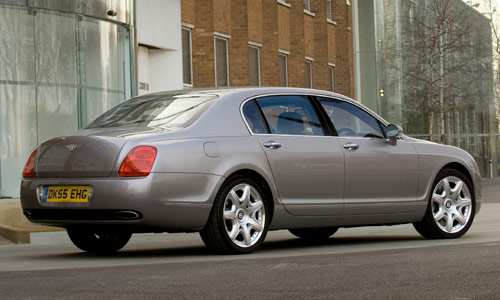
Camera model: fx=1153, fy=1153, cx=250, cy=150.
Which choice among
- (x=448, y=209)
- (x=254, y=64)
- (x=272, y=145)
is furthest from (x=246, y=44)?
(x=272, y=145)

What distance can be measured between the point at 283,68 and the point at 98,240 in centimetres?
2630

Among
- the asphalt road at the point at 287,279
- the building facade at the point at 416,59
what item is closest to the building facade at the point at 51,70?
the asphalt road at the point at 287,279

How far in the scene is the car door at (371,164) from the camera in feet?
36.1

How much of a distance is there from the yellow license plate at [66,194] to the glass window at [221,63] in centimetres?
2193

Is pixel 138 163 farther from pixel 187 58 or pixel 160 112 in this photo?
pixel 187 58

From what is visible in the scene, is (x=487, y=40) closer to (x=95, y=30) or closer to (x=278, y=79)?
(x=278, y=79)

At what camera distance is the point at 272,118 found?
10586 mm

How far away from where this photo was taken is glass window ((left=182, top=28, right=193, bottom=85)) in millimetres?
29891

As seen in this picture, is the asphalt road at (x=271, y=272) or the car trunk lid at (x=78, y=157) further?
the car trunk lid at (x=78, y=157)

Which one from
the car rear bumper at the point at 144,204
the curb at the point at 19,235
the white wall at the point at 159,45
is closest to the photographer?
the car rear bumper at the point at 144,204

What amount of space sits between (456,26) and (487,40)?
23.0 feet

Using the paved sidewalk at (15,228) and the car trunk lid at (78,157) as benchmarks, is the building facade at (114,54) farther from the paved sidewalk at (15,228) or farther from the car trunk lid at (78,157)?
the car trunk lid at (78,157)

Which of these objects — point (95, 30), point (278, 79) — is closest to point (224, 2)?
point (278, 79)

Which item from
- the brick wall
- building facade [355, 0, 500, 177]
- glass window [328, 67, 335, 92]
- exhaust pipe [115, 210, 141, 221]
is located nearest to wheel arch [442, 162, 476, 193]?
exhaust pipe [115, 210, 141, 221]
